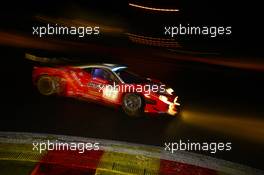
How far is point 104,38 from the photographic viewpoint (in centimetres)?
615

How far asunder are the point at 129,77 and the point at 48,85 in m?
1.52

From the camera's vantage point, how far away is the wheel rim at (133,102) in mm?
6121

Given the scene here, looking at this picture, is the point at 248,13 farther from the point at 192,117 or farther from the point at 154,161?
the point at 154,161

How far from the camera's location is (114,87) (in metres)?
6.11

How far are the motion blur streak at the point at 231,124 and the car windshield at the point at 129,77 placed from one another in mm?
1057

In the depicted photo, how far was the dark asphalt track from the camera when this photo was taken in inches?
243

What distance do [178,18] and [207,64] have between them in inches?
37.8

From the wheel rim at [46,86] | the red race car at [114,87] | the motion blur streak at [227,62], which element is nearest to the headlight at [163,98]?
the red race car at [114,87]

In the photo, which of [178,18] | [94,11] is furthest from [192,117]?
[94,11]

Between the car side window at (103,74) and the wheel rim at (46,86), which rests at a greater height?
the car side window at (103,74)

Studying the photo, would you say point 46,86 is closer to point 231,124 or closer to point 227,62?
point 227,62

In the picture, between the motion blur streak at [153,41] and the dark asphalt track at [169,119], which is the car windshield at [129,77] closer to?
the dark asphalt track at [169,119]

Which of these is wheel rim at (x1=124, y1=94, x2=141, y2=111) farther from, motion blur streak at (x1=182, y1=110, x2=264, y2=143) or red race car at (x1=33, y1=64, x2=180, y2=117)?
motion blur streak at (x1=182, y1=110, x2=264, y2=143)

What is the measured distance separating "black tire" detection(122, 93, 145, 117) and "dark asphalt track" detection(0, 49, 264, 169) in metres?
0.14
